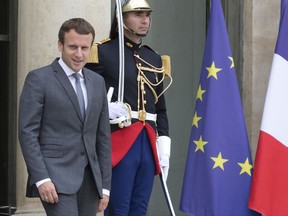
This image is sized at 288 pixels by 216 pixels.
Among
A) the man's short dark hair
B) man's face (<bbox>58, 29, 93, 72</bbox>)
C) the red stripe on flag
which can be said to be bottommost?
the red stripe on flag

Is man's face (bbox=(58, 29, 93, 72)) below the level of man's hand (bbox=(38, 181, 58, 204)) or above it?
above

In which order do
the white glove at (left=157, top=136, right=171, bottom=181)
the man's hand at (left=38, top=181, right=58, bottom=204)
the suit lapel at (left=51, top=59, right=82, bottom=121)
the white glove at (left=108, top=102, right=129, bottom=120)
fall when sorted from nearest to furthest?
the man's hand at (left=38, top=181, right=58, bottom=204) → the suit lapel at (left=51, top=59, right=82, bottom=121) → the white glove at (left=108, top=102, right=129, bottom=120) → the white glove at (left=157, top=136, right=171, bottom=181)

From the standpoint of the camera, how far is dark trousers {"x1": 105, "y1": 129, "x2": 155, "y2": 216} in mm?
5984

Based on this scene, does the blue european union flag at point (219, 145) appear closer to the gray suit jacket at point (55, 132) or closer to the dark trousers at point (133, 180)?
the dark trousers at point (133, 180)

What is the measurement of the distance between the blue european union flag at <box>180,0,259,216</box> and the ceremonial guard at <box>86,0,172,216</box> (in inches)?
30.9

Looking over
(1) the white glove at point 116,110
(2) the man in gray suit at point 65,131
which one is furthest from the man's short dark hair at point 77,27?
(1) the white glove at point 116,110

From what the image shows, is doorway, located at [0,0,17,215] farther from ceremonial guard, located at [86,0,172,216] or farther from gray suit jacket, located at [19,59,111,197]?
gray suit jacket, located at [19,59,111,197]

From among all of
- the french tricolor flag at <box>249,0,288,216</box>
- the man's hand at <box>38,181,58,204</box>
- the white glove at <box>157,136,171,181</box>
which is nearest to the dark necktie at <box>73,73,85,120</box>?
the man's hand at <box>38,181,58,204</box>

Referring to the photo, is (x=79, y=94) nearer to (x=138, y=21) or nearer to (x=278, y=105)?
(x=138, y=21)

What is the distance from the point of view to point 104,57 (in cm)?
609

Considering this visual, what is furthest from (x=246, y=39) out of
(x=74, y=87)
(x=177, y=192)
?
(x=74, y=87)
